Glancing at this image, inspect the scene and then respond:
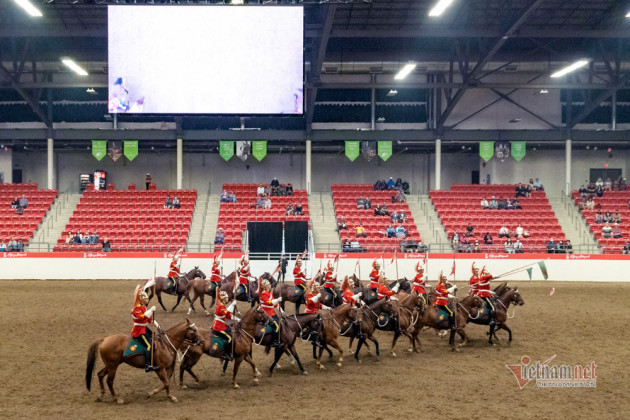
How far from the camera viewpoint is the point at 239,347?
11.2 metres

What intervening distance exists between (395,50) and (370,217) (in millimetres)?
9364

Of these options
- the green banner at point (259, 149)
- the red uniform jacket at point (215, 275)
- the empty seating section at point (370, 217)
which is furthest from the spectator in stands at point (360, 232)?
the red uniform jacket at point (215, 275)

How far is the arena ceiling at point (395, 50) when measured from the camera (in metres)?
25.8

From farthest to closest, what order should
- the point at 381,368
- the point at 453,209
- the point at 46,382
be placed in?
the point at 453,209, the point at 381,368, the point at 46,382

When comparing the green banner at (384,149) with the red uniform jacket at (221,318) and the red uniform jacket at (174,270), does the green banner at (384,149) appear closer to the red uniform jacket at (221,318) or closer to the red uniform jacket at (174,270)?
the red uniform jacket at (174,270)

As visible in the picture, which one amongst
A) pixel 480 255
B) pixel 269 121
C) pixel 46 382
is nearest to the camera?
pixel 46 382

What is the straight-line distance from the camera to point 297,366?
12648 mm

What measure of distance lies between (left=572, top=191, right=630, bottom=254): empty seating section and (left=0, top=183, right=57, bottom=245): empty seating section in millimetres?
30919

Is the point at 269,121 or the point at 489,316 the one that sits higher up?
the point at 269,121

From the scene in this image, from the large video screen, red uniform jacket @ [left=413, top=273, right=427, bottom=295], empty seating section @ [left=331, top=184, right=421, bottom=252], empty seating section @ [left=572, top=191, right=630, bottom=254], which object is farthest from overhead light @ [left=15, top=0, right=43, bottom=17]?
empty seating section @ [left=572, top=191, right=630, bottom=254]

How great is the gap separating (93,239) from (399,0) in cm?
1909

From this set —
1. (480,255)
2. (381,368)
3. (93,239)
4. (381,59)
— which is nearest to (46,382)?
(381,368)

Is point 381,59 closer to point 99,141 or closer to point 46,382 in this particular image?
point 99,141

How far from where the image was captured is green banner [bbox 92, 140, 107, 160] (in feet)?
113
